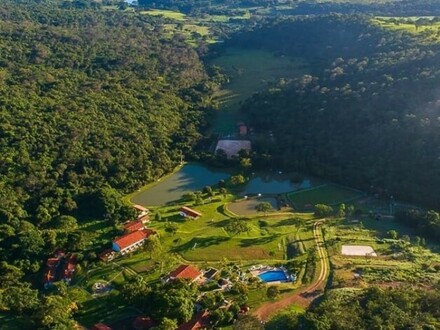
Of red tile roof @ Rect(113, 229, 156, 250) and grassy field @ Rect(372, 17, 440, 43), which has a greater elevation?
grassy field @ Rect(372, 17, 440, 43)

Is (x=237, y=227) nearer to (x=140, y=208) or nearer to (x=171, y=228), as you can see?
(x=171, y=228)

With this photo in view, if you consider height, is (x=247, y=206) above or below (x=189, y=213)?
below

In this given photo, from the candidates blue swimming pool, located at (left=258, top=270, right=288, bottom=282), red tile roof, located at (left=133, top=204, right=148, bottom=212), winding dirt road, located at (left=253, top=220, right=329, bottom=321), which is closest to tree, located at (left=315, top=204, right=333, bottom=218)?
winding dirt road, located at (left=253, top=220, right=329, bottom=321)

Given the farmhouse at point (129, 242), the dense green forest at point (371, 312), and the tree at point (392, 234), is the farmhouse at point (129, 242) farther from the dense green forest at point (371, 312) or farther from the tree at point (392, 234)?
the tree at point (392, 234)

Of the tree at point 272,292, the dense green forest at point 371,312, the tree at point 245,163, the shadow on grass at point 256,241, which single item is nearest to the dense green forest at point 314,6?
the tree at point 245,163

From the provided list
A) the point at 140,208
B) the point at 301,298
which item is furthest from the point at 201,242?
the point at 301,298

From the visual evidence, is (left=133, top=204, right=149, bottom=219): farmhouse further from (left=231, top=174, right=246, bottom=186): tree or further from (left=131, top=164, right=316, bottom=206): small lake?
(left=231, top=174, right=246, bottom=186): tree
